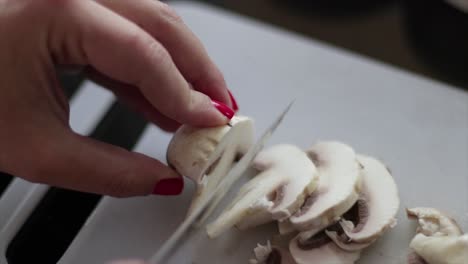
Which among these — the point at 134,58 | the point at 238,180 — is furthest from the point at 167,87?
the point at 238,180

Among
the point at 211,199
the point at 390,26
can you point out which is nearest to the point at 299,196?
the point at 211,199

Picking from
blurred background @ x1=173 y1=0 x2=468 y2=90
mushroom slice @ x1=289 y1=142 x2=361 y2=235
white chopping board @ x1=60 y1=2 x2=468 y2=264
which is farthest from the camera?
blurred background @ x1=173 y1=0 x2=468 y2=90

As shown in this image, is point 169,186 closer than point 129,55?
No

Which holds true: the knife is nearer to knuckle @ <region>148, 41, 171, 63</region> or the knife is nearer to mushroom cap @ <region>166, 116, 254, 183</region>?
mushroom cap @ <region>166, 116, 254, 183</region>

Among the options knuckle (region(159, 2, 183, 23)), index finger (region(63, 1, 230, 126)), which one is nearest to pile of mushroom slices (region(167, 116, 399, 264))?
index finger (region(63, 1, 230, 126))

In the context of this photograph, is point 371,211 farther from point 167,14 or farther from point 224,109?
point 167,14

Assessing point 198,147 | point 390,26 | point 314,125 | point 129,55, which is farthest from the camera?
point 390,26
